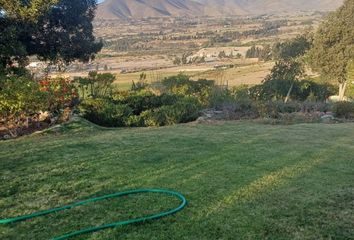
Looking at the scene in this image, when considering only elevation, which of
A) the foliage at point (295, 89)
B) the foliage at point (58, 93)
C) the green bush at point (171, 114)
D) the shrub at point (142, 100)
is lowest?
the foliage at point (295, 89)

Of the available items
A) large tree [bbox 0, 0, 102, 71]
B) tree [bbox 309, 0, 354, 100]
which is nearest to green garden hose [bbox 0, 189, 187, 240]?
large tree [bbox 0, 0, 102, 71]

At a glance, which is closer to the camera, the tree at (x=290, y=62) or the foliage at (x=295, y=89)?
the foliage at (x=295, y=89)

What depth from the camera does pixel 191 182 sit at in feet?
Result: 15.9

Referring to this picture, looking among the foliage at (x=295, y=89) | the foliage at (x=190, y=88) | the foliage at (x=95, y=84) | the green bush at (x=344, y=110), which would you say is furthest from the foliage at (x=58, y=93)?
the foliage at (x=295, y=89)

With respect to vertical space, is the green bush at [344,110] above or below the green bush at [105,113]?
below

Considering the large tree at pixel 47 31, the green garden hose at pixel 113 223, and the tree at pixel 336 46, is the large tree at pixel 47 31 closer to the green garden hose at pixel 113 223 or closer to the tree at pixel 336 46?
the green garden hose at pixel 113 223

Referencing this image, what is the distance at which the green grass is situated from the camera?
3615 millimetres

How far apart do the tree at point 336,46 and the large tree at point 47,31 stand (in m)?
14.6

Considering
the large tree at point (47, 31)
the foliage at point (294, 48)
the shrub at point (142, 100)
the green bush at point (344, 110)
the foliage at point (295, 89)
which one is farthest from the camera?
the foliage at point (294, 48)

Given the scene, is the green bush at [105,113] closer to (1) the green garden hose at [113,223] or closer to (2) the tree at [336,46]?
(1) the green garden hose at [113,223]

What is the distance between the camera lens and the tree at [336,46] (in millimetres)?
20688

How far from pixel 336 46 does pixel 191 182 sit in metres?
18.7

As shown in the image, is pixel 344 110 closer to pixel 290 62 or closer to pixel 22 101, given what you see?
pixel 22 101

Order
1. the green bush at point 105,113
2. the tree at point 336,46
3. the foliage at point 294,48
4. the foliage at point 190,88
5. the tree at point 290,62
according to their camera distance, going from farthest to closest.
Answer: the foliage at point 294,48, the tree at point 290,62, the tree at point 336,46, the foliage at point 190,88, the green bush at point 105,113
